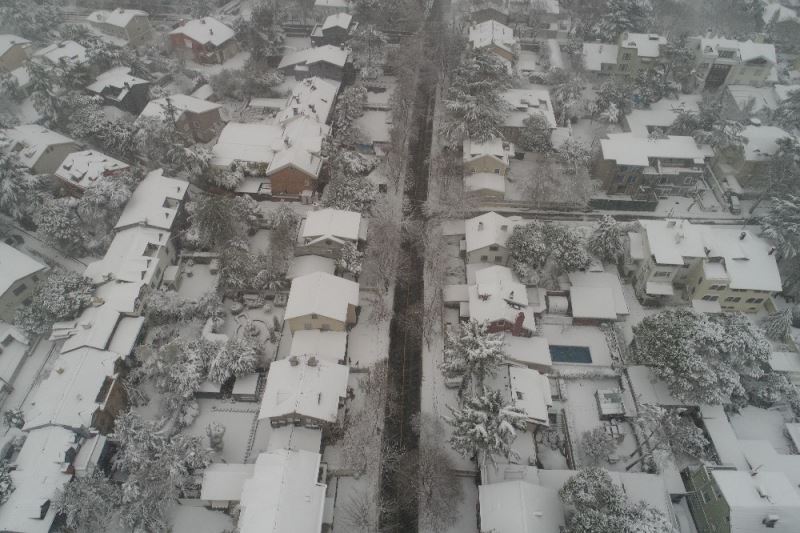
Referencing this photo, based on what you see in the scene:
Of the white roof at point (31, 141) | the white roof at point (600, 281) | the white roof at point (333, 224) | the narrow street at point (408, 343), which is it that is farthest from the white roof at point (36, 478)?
the white roof at point (600, 281)

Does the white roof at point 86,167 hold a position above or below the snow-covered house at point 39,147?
below

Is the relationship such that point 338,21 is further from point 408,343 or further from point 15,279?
point 15,279

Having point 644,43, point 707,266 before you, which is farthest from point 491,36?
point 707,266

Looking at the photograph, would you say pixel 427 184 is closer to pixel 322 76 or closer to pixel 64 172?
pixel 322 76

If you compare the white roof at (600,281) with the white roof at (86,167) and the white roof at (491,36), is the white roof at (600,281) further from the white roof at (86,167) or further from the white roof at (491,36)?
the white roof at (86,167)

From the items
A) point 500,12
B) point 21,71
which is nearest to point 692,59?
point 500,12
